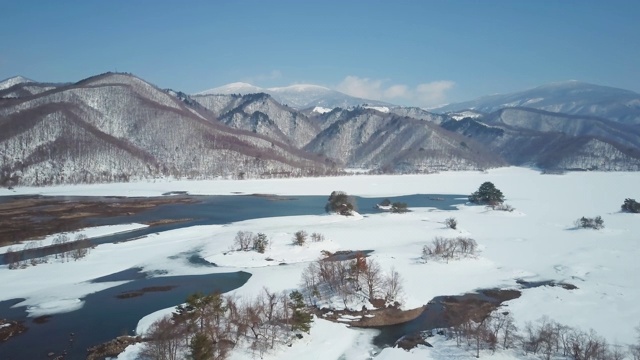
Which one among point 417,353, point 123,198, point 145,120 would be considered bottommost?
point 417,353

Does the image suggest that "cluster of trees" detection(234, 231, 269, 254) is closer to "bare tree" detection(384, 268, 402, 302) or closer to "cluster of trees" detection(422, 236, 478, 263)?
"bare tree" detection(384, 268, 402, 302)

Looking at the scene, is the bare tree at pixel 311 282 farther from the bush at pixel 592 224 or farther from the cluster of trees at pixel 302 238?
the bush at pixel 592 224

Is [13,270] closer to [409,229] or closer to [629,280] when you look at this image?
[409,229]

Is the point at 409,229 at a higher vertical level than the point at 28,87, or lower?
lower

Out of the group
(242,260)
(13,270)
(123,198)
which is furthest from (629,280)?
(123,198)

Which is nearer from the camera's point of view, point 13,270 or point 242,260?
point 13,270

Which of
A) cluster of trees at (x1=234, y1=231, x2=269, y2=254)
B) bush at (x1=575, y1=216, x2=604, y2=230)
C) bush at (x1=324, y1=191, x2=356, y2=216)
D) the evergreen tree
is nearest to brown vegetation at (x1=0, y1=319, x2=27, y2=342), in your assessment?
the evergreen tree
